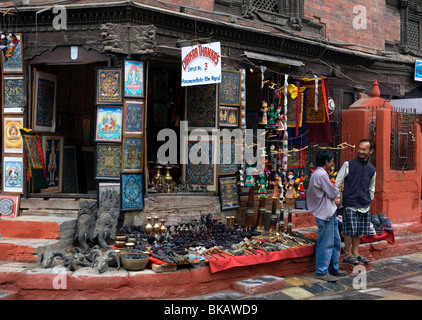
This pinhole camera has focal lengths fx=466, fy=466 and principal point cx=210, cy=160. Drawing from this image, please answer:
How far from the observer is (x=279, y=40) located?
34.7 ft

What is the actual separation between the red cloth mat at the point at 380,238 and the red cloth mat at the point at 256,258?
130cm

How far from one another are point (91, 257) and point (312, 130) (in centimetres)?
624

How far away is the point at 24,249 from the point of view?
24.2 ft

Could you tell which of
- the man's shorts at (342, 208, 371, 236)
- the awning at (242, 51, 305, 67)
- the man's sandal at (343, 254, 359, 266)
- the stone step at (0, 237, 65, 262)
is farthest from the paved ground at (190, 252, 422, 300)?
the awning at (242, 51, 305, 67)

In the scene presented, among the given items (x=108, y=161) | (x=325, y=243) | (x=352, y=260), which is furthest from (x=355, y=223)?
(x=108, y=161)

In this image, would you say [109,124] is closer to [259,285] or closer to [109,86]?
[109,86]

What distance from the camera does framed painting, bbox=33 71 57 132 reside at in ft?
30.3

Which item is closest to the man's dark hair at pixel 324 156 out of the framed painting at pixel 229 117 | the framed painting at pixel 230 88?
the framed painting at pixel 229 117

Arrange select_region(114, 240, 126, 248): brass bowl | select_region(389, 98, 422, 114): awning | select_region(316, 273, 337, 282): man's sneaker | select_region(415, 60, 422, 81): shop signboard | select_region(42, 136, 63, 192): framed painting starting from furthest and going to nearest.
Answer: select_region(415, 60, 422, 81): shop signboard
select_region(389, 98, 422, 114): awning
select_region(42, 136, 63, 192): framed painting
select_region(114, 240, 126, 248): brass bowl
select_region(316, 273, 337, 282): man's sneaker

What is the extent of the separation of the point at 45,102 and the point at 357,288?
6.91 metres

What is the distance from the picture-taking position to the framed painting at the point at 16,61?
8883mm

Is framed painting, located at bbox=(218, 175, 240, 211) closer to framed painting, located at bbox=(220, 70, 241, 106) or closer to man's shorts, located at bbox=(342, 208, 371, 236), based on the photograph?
framed painting, located at bbox=(220, 70, 241, 106)

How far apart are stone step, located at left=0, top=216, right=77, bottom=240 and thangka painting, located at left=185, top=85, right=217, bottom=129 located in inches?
128

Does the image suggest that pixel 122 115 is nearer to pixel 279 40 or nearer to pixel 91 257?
pixel 91 257
